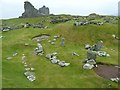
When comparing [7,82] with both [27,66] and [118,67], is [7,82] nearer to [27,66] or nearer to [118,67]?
[27,66]

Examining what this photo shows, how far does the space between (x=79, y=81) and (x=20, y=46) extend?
32657mm

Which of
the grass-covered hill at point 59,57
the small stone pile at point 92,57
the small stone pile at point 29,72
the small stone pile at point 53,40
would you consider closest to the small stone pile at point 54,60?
the grass-covered hill at point 59,57

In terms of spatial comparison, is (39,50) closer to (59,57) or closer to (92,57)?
(59,57)

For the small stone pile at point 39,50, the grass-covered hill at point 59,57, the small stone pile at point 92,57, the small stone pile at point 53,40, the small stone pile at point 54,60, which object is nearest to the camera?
the grass-covered hill at point 59,57

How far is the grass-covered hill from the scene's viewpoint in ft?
191

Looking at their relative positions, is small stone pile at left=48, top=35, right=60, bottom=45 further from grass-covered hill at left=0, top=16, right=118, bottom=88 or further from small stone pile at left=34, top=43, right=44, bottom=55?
small stone pile at left=34, top=43, right=44, bottom=55

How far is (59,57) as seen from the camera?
7256cm

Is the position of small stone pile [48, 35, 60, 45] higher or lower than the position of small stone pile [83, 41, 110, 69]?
higher

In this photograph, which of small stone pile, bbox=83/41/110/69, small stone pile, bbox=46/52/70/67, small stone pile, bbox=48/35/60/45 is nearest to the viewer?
small stone pile, bbox=83/41/110/69

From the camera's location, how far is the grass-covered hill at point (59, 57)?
58344 millimetres

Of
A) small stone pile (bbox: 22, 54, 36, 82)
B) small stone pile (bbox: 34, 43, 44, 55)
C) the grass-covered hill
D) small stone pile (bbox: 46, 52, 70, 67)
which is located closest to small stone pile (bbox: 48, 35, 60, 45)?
the grass-covered hill

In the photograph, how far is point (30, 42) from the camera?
296ft

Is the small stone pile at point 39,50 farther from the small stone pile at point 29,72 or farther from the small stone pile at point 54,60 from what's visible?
the small stone pile at point 29,72

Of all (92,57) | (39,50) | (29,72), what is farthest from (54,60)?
(39,50)
